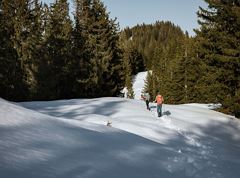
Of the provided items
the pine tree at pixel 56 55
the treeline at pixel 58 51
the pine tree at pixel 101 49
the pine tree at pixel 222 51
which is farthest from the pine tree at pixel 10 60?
the pine tree at pixel 222 51

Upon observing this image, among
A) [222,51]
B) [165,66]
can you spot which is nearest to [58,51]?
[222,51]

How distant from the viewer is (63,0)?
43.2 m

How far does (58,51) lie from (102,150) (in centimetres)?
2979

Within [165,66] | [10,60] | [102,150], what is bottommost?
[102,150]

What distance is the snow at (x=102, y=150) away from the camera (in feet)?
26.7

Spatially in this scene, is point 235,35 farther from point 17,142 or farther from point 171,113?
point 17,142

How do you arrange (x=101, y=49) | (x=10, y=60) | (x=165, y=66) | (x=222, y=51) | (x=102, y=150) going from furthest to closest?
(x=165, y=66) → (x=101, y=49) → (x=10, y=60) → (x=222, y=51) → (x=102, y=150)

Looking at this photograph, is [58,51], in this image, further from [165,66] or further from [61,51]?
[165,66]

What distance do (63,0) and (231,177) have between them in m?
35.4

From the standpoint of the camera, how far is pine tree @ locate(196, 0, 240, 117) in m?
25.8

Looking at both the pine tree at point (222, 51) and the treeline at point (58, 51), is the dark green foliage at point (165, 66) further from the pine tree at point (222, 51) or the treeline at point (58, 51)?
the pine tree at point (222, 51)

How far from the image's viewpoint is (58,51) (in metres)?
39.2

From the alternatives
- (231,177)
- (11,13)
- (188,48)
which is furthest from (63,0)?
(231,177)

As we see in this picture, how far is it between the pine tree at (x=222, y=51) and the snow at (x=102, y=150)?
626 cm
